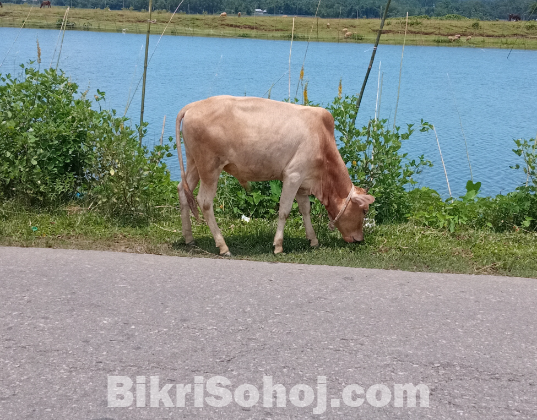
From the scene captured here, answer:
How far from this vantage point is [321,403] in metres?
3.71

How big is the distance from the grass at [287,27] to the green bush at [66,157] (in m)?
35.2

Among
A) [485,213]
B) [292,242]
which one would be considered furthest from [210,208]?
[485,213]

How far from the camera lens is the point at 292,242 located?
7.12 meters

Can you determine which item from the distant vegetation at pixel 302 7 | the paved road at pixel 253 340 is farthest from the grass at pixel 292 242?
the distant vegetation at pixel 302 7

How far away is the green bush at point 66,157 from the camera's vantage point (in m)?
7.37

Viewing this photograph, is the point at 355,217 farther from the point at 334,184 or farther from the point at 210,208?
the point at 210,208

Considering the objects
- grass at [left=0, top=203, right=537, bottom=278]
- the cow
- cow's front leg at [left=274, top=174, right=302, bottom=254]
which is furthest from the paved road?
the cow

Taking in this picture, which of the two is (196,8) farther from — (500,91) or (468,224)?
(468,224)

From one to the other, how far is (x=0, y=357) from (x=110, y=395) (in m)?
0.87

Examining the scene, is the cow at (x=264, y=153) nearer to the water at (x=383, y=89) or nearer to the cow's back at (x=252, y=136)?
the cow's back at (x=252, y=136)

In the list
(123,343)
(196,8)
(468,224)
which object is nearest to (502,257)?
(468,224)

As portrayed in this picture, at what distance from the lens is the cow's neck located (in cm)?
680

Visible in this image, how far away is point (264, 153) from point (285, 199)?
543mm

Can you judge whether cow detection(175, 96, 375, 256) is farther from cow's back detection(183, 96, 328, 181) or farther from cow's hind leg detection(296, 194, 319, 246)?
cow's hind leg detection(296, 194, 319, 246)
